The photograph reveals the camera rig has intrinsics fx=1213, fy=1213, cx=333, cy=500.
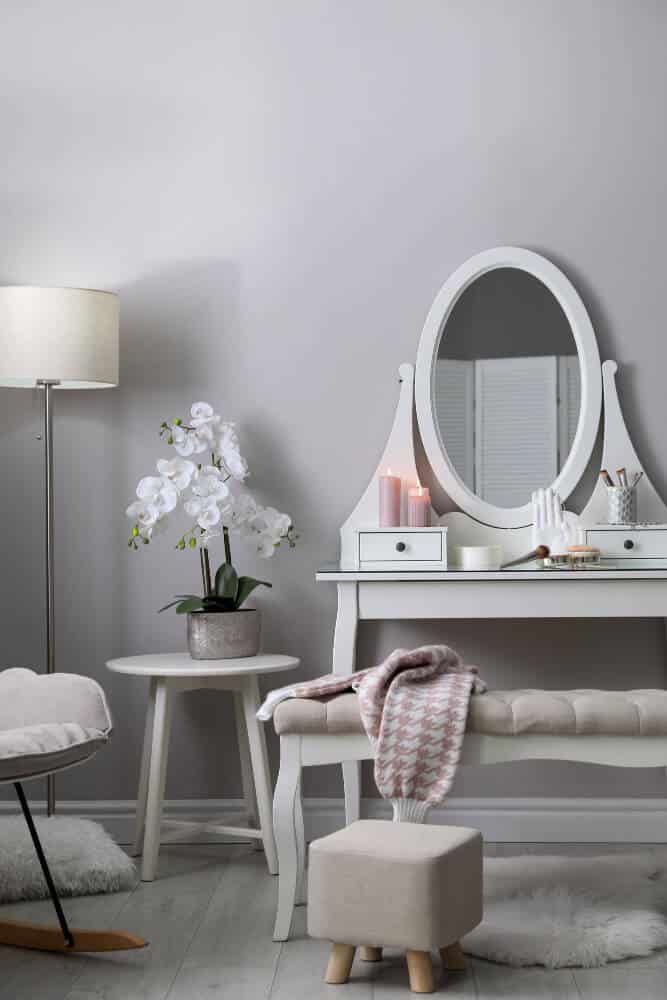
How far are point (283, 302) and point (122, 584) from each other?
3.10 feet

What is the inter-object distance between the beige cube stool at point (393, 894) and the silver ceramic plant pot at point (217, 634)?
3.04 ft

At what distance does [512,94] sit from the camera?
3488mm

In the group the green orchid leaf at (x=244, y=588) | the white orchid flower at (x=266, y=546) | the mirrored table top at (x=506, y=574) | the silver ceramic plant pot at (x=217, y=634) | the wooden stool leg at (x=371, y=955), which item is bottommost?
the wooden stool leg at (x=371, y=955)

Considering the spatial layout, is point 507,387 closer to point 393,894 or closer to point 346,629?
point 346,629

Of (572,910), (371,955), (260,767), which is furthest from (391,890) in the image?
(260,767)

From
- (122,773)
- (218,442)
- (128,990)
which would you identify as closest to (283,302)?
(218,442)

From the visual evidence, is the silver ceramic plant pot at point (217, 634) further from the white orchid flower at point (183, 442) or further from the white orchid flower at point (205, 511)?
the white orchid flower at point (183, 442)

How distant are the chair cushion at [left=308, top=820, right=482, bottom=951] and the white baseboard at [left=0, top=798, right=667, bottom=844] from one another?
1.12 metres

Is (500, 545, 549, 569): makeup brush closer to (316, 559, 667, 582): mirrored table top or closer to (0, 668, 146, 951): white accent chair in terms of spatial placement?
(316, 559, 667, 582): mirrored table top

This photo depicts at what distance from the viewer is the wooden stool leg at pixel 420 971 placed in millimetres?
2234

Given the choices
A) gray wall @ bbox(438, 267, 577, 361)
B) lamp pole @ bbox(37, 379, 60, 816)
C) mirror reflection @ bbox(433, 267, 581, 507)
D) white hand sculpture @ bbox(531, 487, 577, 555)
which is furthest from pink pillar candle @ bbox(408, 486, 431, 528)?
lamp pole @ bbox(37, 379, 60, 816)

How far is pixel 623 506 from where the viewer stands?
10.9ft

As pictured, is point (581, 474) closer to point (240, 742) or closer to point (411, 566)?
point (411, 566)

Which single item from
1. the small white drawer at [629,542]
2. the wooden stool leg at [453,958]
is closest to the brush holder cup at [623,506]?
the small white drawer at [629,542]
